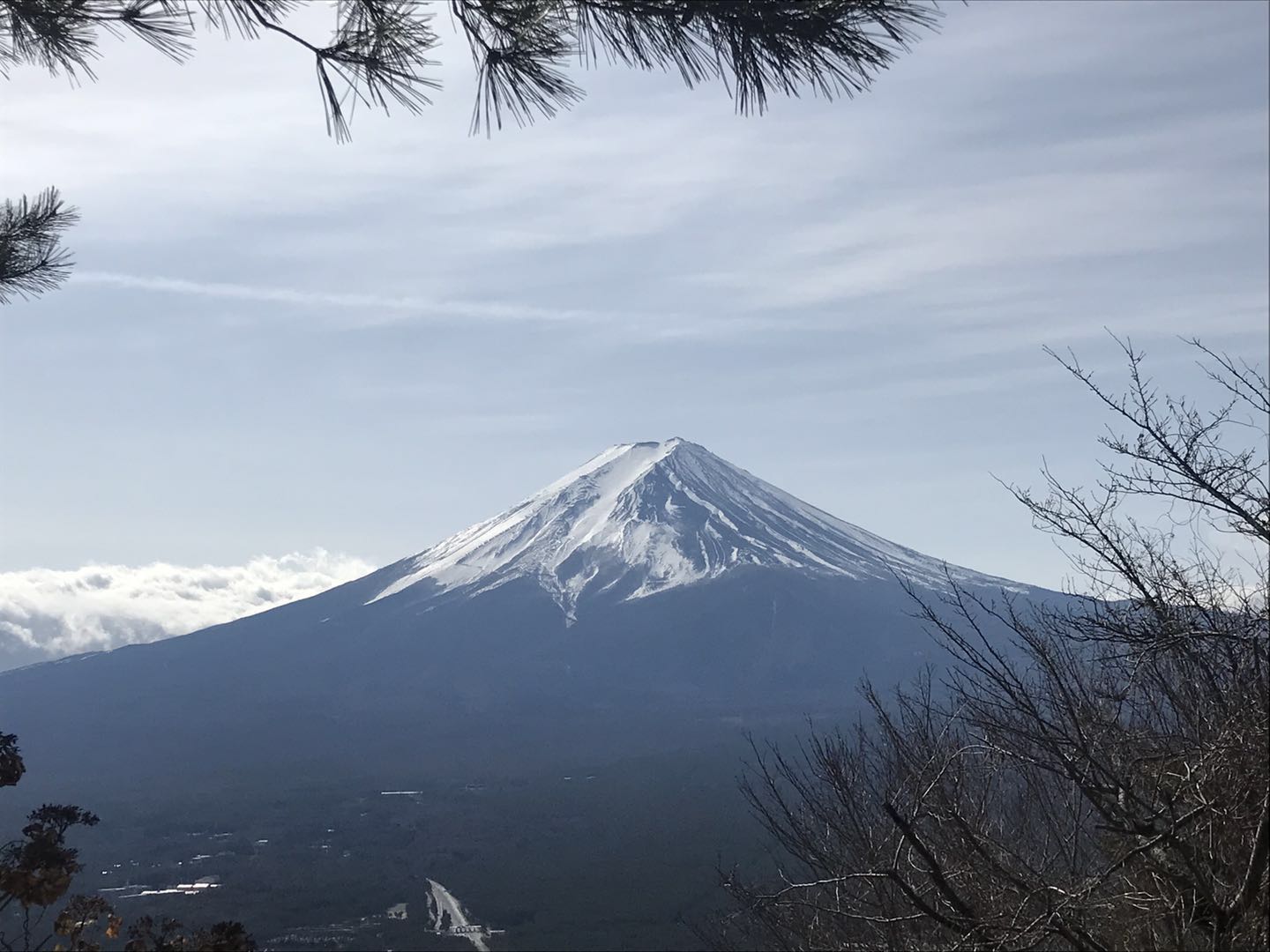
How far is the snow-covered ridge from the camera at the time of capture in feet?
508

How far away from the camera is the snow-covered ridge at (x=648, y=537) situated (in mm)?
154875

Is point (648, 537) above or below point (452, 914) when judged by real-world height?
above

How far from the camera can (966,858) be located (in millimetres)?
6270

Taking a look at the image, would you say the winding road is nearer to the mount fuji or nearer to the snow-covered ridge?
the mount fuji

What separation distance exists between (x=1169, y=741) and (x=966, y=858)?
3.90 ft

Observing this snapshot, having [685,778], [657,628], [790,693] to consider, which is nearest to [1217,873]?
[685,778]

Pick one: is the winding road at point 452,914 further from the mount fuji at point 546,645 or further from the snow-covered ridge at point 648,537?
the snow-covered ridge at point 648,537

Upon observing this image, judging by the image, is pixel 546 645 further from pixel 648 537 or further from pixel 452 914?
pixel 452 914

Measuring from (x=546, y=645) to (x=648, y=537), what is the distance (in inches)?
1130

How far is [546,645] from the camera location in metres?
138

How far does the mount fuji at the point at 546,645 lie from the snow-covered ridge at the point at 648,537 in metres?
0.37

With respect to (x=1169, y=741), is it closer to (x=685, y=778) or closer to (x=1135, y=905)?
(x=1135, y=905)

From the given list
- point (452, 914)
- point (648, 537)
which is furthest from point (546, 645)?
point (452, 914)

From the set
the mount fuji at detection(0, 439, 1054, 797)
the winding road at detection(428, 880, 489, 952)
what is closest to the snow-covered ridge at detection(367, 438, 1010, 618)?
the mount fuji at detection(0, 439, 1054, 797)
